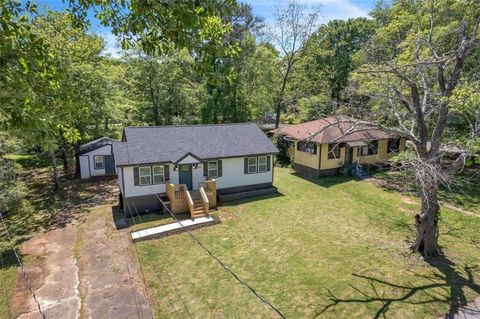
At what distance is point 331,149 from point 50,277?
58.9ft

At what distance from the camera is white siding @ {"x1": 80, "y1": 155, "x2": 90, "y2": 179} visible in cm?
2261

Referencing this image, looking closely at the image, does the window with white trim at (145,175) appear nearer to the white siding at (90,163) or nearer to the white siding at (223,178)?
the white siding at (223,178)

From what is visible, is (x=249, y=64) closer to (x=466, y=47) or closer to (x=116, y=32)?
(x=466, y=47)

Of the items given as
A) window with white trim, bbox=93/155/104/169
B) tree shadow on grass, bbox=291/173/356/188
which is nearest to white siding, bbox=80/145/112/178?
window with white trim, bbox=93/155/104/169

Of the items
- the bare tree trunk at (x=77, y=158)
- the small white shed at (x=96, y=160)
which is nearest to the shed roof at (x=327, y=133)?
the small white shed at (x=96, y=160)

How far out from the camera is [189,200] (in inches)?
599

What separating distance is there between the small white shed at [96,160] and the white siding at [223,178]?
8482 mm

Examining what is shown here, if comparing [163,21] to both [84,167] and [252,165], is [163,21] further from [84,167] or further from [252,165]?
[84,167]

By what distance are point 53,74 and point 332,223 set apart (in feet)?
42.3

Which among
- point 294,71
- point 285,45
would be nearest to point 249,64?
point 285,45

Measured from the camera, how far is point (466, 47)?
30.7 ft

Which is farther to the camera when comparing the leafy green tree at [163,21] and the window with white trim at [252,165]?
the window with white trim at [252,165]

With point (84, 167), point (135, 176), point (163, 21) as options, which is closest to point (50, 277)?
point (135, 176)

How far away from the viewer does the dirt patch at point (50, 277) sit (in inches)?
354
